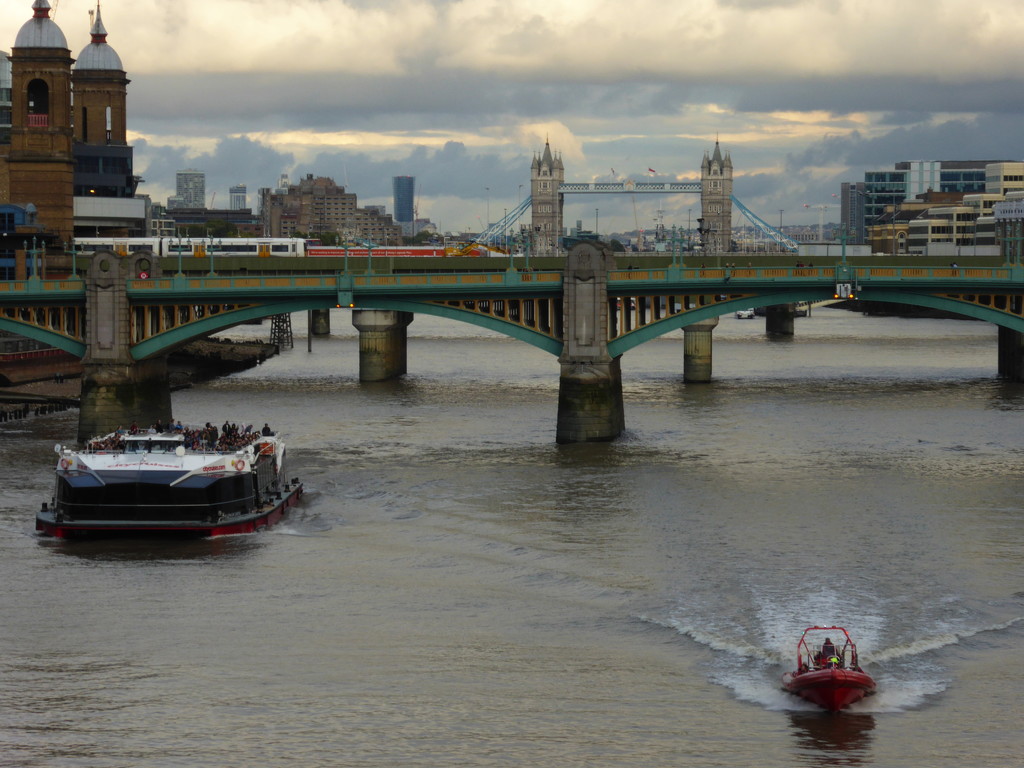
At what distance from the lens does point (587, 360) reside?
261ft

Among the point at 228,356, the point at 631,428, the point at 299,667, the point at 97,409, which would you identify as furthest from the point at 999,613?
the point at 228,356

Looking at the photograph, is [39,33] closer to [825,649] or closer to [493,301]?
[493,301]

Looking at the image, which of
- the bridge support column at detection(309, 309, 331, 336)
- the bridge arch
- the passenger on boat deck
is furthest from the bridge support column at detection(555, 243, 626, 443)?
the bridge support column at detection(309, 309, 331, 336)

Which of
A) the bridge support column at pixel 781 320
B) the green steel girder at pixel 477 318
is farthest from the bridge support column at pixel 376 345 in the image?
the bridge support column at pixel 781 320

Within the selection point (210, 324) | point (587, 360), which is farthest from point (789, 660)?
point (210, 324)

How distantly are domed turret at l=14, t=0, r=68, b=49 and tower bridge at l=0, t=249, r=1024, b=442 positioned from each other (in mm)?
69772

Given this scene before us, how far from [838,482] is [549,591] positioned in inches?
906

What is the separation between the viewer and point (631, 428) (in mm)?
85500

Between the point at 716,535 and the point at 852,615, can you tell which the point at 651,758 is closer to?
the point at 852,615

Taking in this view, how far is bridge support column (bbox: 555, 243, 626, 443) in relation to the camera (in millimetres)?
78875

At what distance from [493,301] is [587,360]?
832 cm

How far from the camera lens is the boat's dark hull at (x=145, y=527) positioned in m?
56.5

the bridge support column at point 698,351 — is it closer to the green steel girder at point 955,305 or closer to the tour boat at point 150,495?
the green steel girder at point 955,305

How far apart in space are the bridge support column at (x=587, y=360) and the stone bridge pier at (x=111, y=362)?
70.7ft
